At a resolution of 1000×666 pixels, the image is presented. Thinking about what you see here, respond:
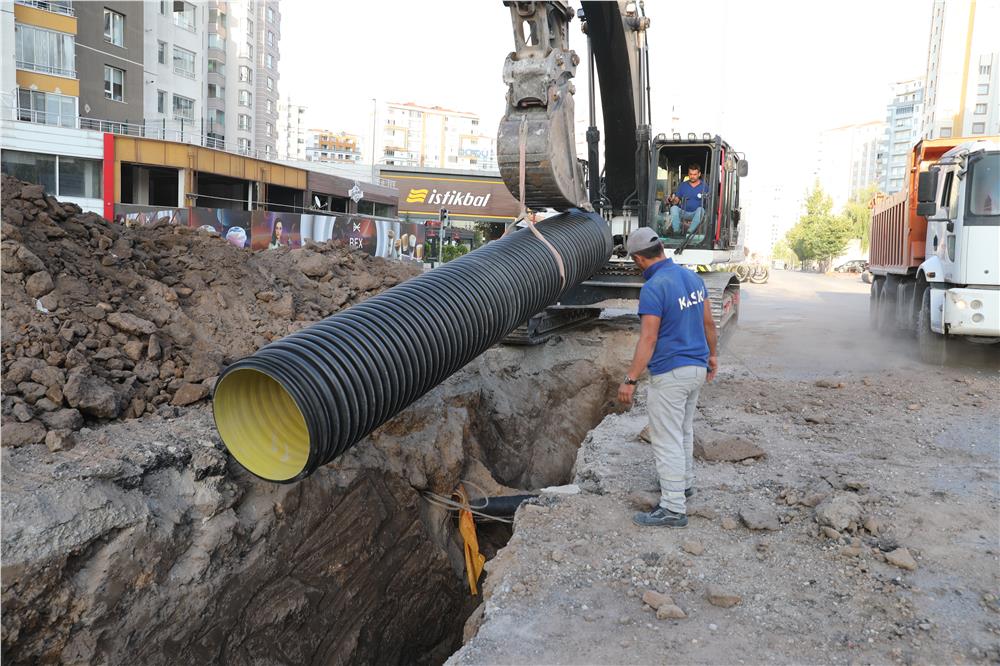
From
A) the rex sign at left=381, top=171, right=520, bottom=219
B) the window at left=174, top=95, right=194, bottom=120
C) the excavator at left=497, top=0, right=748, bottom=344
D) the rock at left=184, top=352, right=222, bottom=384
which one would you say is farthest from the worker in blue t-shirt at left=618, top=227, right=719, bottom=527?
the rex sign at left=381, top=171, right=520, bottom=219

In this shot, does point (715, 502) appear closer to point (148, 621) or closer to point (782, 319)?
point (148, 621)

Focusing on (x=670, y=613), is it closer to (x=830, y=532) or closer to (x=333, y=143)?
(x=830, y=532)

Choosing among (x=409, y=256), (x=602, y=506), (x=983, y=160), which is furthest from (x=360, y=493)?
(x=409, y=256)

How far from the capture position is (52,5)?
2720 cm

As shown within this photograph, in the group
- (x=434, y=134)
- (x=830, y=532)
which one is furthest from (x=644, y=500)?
(x=434, y=134)

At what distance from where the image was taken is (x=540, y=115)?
5922mm

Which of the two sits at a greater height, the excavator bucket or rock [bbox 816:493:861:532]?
the excavator bucket

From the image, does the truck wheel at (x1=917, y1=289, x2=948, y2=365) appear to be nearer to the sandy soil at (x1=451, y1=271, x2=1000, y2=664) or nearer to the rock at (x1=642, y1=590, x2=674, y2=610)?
the sandy soil at (x1=451, y1=271, x2=1000, y2=664)

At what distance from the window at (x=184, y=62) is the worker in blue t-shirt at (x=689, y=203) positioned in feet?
107

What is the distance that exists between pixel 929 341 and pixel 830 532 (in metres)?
7.00

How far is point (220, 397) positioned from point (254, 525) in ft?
4.11

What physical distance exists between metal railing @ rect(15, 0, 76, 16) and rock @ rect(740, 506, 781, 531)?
31.5 metres

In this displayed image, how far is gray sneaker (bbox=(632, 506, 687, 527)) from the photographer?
14.0ft

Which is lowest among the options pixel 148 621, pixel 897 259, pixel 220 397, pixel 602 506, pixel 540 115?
pixel 148 621
